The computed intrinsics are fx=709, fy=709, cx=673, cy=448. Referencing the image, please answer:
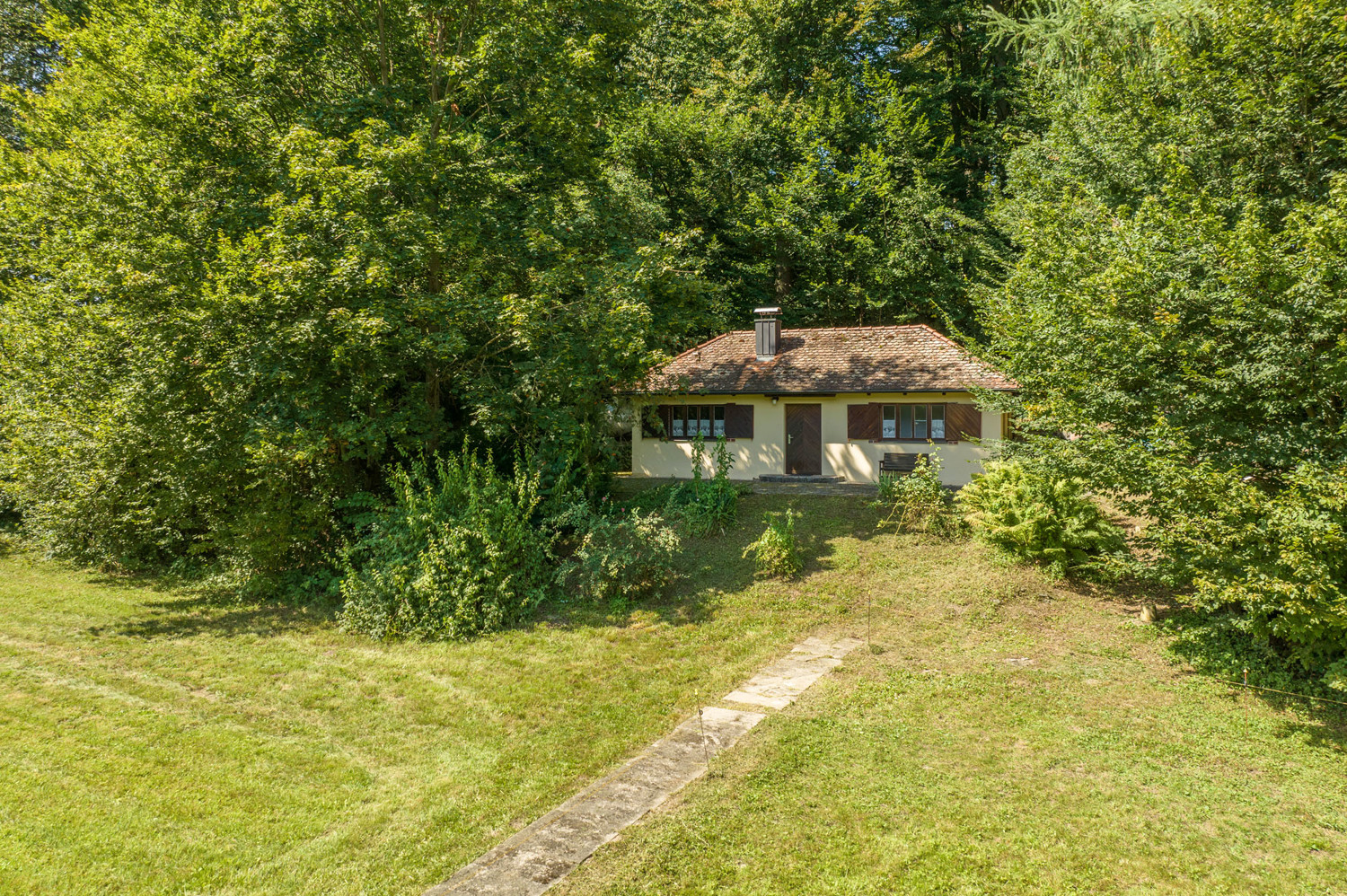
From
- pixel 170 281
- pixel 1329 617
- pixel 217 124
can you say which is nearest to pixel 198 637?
pixel 170 281

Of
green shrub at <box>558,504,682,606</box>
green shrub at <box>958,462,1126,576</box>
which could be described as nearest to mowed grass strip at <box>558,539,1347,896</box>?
green shrub at <box>958,462,1126,576</box>

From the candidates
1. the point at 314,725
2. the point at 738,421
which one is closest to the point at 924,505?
the point at 738,421

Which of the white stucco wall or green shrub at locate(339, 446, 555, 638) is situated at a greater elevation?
the white stucco wall

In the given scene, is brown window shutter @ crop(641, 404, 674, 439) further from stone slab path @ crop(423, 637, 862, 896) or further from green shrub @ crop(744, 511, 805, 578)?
stone slab path @ crop(423, 637, 862, 896)

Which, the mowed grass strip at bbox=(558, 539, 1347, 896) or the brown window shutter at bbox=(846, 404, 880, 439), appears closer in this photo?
the mowed grass strip at bbox=(558, 539, 1347, 896)

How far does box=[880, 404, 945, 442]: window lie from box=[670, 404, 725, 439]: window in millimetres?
4483

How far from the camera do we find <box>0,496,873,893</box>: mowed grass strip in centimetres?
523

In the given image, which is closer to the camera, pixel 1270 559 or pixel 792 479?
pixel 1270 559

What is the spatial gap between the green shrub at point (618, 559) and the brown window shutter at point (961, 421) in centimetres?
910

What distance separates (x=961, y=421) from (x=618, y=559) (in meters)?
10.4

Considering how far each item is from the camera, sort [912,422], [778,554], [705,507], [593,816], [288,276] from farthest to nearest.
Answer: [912,422] → [705,507] → [778,554] → [288,276] → [593,816]

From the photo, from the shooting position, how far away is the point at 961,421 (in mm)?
17594

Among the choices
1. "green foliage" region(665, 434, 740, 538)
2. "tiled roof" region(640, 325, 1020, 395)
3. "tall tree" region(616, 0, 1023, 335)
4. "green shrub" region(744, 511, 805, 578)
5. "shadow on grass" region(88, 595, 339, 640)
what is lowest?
"shadow on grass" region(88, 595, 339, 640)

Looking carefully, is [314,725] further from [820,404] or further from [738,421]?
[820,404]
